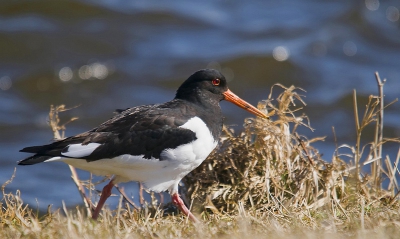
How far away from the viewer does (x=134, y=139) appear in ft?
19.1

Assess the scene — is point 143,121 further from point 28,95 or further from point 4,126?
point 28,95

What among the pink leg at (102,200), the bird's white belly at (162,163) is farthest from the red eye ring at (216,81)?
the pink leg at (102,200)

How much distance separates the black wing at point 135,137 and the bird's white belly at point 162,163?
6 cm

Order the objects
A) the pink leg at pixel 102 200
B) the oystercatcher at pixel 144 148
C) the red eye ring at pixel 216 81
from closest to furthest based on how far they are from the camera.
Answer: the oystercatcher at pixel 144 148, the pink leg at pixel 102 200, the red eye ring at pixel 216 81

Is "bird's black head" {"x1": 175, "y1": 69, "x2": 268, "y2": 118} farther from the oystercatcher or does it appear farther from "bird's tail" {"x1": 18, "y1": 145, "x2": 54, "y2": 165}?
"bird's tail" {"x1": 18, "y1": 145, "x2": 54, "y2": 165}

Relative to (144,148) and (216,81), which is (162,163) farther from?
(216,81)

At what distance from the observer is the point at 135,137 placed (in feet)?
19.1

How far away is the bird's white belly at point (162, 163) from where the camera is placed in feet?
18.9

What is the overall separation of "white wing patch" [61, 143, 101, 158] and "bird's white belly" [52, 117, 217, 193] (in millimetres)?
81

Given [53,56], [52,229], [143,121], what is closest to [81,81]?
[53,56]

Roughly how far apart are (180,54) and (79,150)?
8.91 m

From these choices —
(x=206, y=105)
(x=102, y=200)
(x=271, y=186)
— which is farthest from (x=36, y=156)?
(x=271, y=186)

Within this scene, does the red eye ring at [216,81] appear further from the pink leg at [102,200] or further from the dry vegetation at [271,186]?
the pink leg at [102,200]

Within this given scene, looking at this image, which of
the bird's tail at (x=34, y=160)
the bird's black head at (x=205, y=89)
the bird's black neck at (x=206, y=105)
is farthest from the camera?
the bird's black head at (x=205, y=89)
